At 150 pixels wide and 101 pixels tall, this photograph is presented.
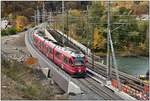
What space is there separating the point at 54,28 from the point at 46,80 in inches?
1343

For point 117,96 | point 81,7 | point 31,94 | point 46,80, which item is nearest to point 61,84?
point 46,80

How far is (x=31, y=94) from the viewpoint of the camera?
13.7 m

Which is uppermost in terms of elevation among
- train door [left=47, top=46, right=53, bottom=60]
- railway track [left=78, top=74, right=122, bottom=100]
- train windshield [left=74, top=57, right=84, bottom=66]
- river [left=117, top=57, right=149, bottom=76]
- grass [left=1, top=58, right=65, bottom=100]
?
grass [left=1, top=58, right=65, bottom=100]

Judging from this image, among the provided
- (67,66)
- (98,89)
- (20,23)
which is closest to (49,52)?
(67,66)

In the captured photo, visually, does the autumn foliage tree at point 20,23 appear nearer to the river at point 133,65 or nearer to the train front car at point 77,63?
the river at point 133,65

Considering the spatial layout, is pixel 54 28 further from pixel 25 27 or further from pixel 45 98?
pixel 45 98

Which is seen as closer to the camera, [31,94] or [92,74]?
[31,94]

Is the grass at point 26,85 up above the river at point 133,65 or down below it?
above

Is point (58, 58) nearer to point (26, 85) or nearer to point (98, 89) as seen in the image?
point (98, 89)

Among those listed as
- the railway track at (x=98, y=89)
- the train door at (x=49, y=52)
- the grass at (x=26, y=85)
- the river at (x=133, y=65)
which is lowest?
the river at (x=133, y=65)

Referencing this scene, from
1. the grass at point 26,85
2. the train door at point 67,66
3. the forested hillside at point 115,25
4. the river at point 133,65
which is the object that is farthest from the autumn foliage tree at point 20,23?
the grass at point 26,85

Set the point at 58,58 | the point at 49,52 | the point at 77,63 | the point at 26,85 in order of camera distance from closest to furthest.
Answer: the point at 26,85 < the point at 77,63 < the point at 58,58 < the point at 49,52

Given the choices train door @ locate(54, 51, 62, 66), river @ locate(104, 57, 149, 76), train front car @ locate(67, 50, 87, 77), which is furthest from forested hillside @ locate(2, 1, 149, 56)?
train front car @ locate(67, 50, 87, 77)

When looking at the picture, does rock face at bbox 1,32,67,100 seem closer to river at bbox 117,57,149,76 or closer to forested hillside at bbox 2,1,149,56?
river at bbox 117,57,149,76
